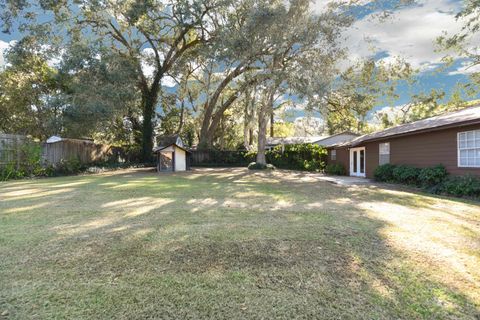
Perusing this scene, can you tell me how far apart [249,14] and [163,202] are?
39.9 feet

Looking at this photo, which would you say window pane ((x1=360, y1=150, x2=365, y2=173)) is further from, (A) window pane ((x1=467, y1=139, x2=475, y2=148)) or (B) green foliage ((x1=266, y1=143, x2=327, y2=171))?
(A) window pane ((x1=467, y1=139, x2=475, y2=148))

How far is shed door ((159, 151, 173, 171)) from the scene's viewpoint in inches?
758

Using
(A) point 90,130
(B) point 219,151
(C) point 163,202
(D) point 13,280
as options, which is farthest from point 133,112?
(D) point 13,280

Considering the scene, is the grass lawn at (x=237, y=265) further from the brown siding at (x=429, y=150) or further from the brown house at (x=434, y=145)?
the brown siding at (x=429, y=150)

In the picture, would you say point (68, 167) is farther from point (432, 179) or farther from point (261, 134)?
point (432, 179)

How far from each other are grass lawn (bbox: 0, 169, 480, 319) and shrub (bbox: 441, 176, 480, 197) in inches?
167

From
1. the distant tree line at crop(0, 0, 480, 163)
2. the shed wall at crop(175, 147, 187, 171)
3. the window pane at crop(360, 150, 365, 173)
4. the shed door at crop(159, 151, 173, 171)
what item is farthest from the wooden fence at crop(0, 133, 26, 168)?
the window pane at crop(360, 150, 365, 173)

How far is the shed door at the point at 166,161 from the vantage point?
758 inches

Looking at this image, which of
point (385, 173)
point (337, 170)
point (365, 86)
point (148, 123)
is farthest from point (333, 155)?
point (148, 123)

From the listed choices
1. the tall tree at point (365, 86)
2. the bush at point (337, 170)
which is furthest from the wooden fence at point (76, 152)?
the bush at point (337, 170)

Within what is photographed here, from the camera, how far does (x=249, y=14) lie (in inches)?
579

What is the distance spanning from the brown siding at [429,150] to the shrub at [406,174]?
0.42 m

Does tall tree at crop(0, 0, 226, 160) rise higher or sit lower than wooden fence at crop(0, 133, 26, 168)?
higher

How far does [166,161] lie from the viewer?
766 inches
